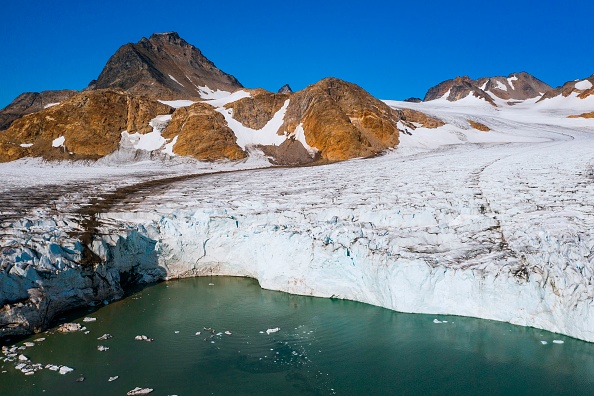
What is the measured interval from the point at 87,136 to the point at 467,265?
44.2m

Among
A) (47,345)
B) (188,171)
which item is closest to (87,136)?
(188,171)

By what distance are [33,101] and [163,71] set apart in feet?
84.7

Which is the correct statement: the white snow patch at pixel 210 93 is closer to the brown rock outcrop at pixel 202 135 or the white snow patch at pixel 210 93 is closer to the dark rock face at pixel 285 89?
the dark rock face at pixel 285 89

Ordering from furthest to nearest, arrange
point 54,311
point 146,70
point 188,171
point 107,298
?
point 146,70
point 188,171
point 107,298
point 54,311

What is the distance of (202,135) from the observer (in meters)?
45.1

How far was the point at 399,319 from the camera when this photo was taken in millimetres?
12734

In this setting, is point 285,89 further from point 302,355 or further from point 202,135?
point 302,355

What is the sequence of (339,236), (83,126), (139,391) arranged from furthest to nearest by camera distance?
1. (83,126)
2. (339,236)
3. (139,391)

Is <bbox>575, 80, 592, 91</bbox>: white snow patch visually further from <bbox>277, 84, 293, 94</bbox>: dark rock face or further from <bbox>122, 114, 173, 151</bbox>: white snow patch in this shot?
<bbox>122, 114, 173, 151</bbox>: white snow patch

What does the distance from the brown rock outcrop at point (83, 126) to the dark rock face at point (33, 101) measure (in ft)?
121

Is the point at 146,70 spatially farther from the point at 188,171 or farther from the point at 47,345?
the point at 47,345

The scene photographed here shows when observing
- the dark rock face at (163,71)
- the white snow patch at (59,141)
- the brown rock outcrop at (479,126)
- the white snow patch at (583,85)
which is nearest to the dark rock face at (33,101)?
the dark rock face at (163,71)

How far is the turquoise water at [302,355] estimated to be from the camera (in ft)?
A: 30.3

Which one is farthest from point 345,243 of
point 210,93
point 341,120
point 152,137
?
point 210,93
